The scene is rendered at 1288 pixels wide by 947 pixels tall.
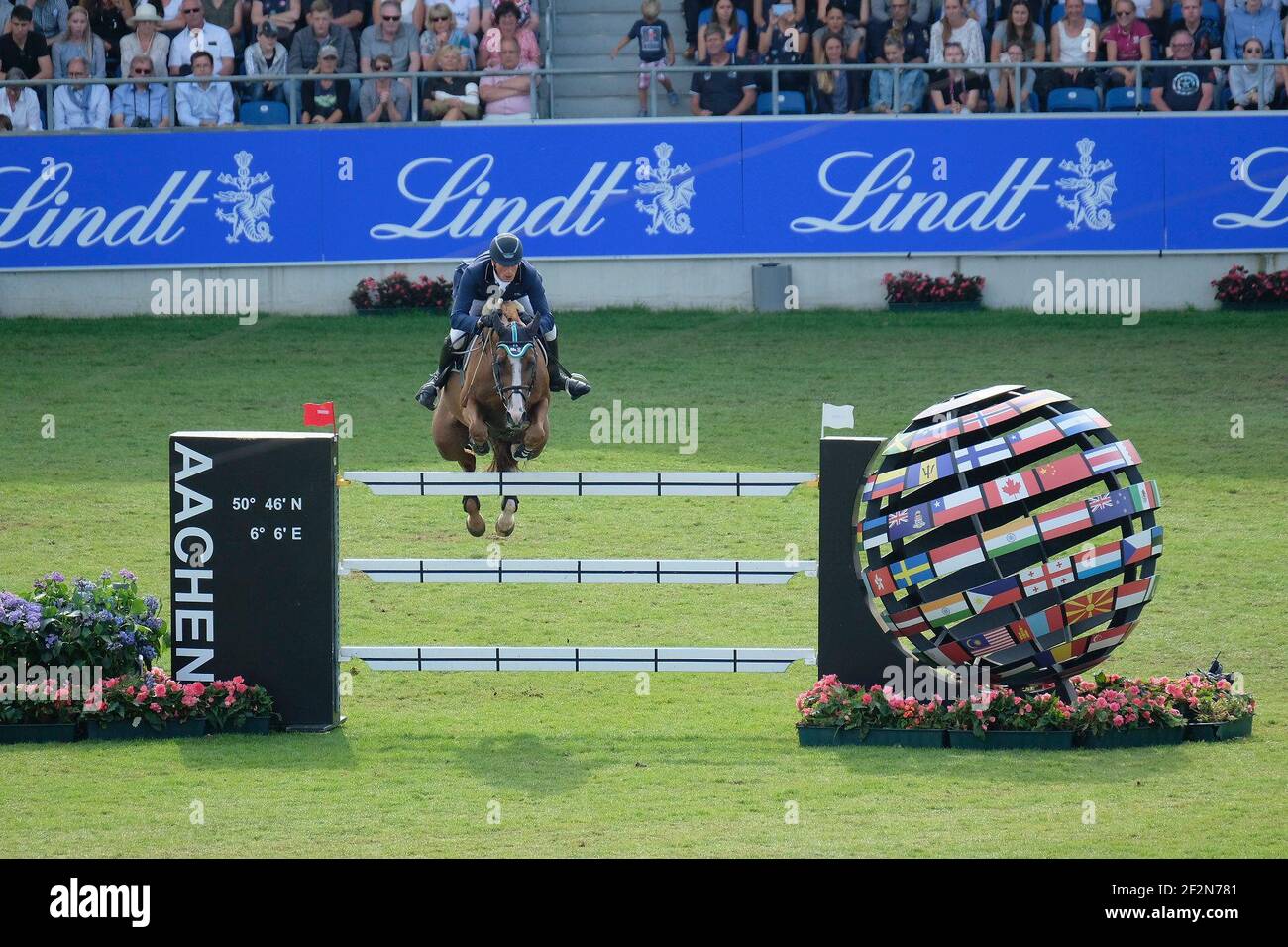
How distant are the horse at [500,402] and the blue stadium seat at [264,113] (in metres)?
15.3

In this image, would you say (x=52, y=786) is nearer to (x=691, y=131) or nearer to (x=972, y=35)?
(x=691, y=131)

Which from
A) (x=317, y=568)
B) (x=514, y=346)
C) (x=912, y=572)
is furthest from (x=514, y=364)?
(x=912, y=572)

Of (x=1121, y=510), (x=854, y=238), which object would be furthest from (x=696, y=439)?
(x=1121, y=510)

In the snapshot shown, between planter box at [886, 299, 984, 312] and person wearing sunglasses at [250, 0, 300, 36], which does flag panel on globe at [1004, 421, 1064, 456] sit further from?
person wearing sunglasses at [250, 0, 300, 36]

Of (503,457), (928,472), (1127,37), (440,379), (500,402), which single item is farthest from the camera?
(1127,37)

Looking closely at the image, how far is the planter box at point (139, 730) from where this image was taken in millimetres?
14500

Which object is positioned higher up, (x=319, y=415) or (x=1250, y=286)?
(x=1250, y=286)

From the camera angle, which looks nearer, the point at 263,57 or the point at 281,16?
the point at 263,57

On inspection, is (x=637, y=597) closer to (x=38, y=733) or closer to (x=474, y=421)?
(x=474, y=421)

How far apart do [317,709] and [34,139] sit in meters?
18.8

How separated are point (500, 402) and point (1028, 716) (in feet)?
16.3

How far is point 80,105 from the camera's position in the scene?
30984mm

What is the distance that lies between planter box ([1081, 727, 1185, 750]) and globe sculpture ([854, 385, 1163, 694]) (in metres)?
0.66

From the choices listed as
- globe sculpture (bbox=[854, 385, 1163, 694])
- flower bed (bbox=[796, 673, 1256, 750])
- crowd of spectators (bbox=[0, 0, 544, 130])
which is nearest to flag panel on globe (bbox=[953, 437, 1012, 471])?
globe sculpture (bbox=[854, 385, 1163, 694])
